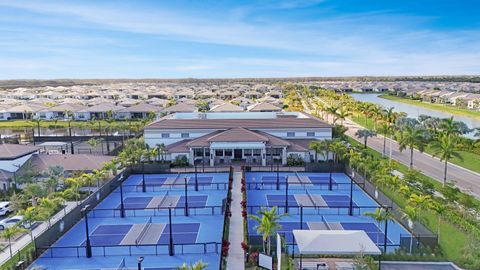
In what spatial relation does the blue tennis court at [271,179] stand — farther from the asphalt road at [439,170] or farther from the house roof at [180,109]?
the house roof at [180,109]

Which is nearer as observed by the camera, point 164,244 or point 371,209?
point 164,244

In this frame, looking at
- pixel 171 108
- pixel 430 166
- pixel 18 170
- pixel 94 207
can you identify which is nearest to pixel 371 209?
pixel 430 166

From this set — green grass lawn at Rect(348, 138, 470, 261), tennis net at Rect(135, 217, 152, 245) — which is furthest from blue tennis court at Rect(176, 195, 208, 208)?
green grass lawn at Rect(348, 138, 470, 261)

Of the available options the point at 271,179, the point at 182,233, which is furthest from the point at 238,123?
the point at 182,233

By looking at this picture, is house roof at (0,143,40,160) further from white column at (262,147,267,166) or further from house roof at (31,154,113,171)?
white column at (262,147,267,166)

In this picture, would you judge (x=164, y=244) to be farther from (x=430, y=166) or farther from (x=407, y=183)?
(x=430, y=166)

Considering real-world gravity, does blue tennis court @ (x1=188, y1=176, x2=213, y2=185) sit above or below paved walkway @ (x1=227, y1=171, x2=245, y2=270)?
below

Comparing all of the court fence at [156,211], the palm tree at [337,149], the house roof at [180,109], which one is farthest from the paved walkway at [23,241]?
the house roof at [180,109]

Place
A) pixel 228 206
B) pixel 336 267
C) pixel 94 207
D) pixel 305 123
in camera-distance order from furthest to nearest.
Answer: pixel 305 123, pixel 94 207, pixel 228 206, pixel 336 267
